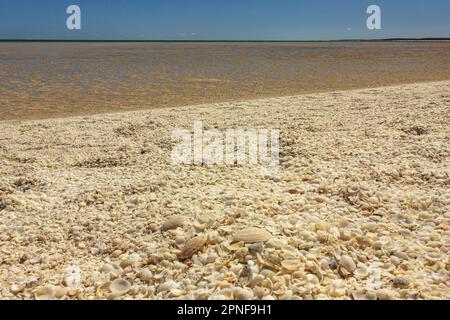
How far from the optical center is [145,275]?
101 inches

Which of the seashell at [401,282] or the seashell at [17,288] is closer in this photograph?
the seashell at [401,282]

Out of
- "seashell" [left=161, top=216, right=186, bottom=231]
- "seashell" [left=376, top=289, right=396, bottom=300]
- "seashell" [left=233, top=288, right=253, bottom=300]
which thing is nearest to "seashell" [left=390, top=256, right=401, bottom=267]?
"seashell" [left=376, top=289, right=396, bottom=300]

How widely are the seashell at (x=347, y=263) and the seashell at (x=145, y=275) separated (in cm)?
126

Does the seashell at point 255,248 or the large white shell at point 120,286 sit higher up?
the seashell at point 255,248

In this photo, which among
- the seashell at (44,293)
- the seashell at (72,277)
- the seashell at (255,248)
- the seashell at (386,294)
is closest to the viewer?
the seashell at (386,294)

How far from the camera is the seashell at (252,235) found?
2789mm

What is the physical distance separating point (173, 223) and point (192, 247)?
40cm

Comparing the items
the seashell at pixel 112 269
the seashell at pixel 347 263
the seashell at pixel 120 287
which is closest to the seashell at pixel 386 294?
the seashell at pixel 347 263

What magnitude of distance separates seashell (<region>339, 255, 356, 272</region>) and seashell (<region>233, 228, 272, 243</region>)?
0.52m

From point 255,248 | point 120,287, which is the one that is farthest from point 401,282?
point 120,287

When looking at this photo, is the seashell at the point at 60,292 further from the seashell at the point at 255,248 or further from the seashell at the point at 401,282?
the seashell at the point at 401,282
